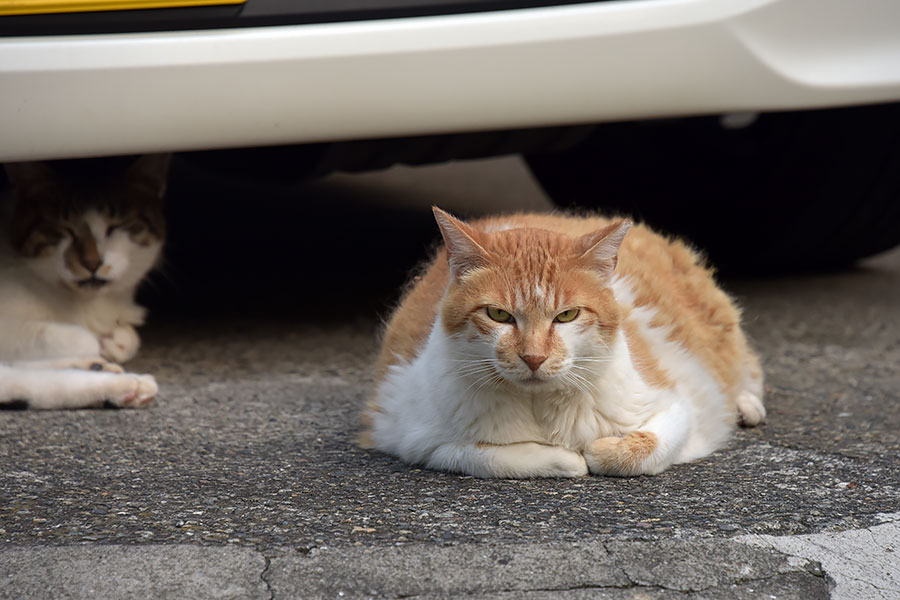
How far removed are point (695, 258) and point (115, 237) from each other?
1812 mm

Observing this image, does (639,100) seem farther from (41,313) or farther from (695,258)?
(41,313)

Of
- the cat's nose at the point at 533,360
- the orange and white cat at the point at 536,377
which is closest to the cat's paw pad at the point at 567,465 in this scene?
the orange and white cat at the point at 536,377

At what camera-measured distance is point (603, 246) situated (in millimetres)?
→ 2338

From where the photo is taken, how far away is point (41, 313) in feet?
11.0

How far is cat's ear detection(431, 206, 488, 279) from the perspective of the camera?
2314 mm

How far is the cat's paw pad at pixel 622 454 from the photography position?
2.36 meters


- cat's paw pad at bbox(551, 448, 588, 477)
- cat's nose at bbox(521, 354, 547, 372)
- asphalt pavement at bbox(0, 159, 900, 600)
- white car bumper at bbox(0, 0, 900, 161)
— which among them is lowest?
asphalt pavement at bbox(0, 159, 900, 600)

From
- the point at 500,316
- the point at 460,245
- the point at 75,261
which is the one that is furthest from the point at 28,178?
the point at 500,316

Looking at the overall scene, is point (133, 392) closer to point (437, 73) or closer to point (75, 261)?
point (75, 261)

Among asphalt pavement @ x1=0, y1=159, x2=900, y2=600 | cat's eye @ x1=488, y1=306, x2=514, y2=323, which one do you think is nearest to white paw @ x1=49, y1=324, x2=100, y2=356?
asphalt pavement @ x1=0, y1=159, x2=900, y2=600

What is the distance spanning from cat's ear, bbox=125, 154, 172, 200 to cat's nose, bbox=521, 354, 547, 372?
191 centimetres

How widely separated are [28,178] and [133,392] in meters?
0.91

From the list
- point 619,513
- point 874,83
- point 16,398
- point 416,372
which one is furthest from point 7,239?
point 874,83

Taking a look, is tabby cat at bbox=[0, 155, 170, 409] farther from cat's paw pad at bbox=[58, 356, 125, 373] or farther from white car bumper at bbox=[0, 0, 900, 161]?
white car bumper at bbox=[0, 0, 900, 161]
